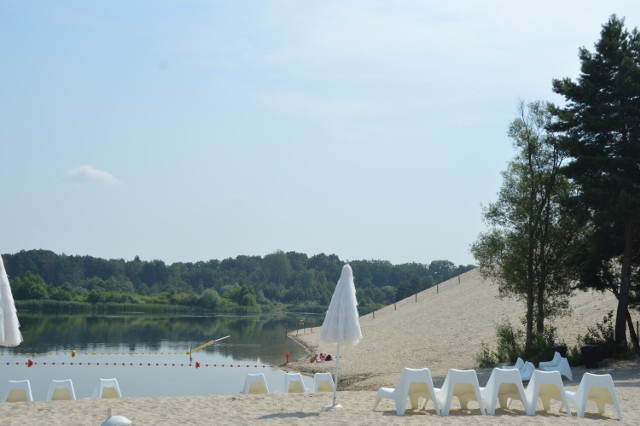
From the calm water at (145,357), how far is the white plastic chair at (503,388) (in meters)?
15.3

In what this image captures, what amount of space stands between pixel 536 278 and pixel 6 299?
19.6 m

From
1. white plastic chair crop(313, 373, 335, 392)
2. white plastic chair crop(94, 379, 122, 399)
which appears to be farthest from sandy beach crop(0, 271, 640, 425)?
white plastic chair crop(94, 379, 122, 399)

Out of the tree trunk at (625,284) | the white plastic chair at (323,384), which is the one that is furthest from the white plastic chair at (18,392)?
the tree trunk at (625,284)

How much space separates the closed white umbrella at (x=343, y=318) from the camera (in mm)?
13914

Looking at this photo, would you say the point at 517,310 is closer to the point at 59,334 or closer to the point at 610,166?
the point at 610,166

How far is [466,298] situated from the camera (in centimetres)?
5250

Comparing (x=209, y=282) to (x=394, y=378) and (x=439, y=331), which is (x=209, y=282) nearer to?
(x=439, y=331)

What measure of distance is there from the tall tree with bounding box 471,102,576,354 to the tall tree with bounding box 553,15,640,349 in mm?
1429

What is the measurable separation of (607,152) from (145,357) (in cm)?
2868

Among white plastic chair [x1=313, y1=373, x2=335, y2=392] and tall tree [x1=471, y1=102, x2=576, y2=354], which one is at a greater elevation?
tall tree [x1=471, y1=102, x2=576, y2=354]

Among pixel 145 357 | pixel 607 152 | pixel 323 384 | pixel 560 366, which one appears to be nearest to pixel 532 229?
pixel 607 152

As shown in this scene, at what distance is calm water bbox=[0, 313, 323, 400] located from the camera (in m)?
31.4

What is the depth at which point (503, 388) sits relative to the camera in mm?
12836

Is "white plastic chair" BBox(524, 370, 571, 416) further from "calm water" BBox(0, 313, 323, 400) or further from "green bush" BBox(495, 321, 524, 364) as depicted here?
"calm water" BBox(0, 313, 323, 400)
